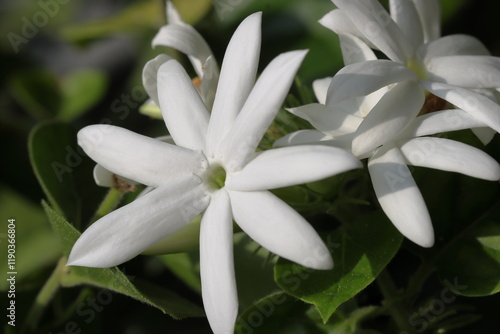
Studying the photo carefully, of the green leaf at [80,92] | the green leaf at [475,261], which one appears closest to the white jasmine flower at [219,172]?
the green leaf at [475,261]

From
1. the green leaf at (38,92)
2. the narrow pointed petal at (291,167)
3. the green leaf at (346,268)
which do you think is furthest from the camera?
the green leaf at (38,92)

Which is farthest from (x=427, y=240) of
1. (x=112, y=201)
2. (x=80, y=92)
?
(x=80, y=92)

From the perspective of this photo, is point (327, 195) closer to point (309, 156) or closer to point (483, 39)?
point (309, 156)

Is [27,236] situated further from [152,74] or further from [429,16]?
[429,16]

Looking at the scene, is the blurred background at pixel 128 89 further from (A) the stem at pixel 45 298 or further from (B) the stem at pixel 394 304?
(B) the stem at pixel 394 304

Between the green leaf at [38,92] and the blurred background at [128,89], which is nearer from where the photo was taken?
the blurred background at [128,89]
